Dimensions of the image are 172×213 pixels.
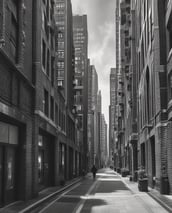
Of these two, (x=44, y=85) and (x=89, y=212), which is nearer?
(x=89, y=212)

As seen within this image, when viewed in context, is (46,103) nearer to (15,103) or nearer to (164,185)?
(164,185)

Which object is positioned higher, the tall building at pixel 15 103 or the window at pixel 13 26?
the window at pixel 13 26

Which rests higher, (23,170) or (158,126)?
(158,126)

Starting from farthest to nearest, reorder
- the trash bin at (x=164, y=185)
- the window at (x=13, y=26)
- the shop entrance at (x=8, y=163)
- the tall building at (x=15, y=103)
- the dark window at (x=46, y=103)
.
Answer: the dark window at (x=46, y=103)
the trash bin at (x=164, y=185)
the window at (x=13, y=26)
the shop entrance at (x=8, y=163)
the tall building at (x=15, y=103)

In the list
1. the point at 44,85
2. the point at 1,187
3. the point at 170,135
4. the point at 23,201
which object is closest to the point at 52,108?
the point at 44,85

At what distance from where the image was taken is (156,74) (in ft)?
89.7

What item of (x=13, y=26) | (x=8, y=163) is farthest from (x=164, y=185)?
(x=13, y=26)

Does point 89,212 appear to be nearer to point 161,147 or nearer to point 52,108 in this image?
point 161,147

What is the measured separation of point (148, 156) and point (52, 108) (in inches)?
358

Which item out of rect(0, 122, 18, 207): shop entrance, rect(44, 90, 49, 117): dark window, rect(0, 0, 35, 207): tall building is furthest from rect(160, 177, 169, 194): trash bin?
rect(0, 122, 18, 207): shop entrance

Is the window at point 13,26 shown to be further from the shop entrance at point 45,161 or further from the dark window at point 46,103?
the dark window at point 46,103

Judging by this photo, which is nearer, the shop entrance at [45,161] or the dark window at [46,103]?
the shop entrance at [45,161]

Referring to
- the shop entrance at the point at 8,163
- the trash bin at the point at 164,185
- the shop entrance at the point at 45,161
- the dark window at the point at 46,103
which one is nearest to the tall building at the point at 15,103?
the shop entrance at the point at 8,163

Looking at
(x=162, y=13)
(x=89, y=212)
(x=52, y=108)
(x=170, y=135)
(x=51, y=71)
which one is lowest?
(x=89, y=212)
